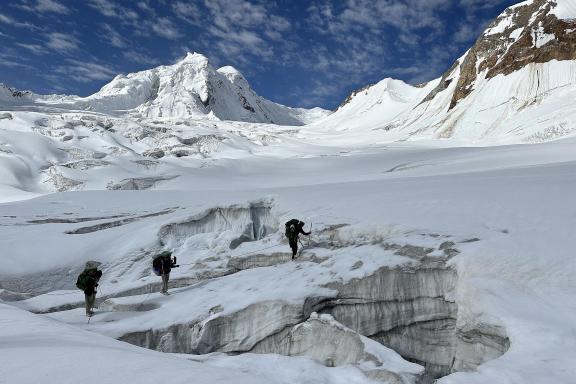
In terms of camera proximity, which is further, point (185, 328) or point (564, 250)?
point (185, 328)

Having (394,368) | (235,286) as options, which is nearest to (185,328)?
(235,286)

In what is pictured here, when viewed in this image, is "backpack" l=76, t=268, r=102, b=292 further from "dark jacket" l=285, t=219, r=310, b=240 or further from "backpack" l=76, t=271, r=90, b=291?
"dark jacket" l=285, t=219, r=310, b=240

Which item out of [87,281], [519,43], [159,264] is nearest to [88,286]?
[87,281]

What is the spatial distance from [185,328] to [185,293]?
79.9 inches

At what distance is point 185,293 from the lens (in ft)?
41.4

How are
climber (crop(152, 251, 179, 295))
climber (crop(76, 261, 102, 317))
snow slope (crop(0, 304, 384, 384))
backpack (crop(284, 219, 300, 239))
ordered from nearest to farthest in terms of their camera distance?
A: snow slope (crop(0, 304, 384, 384)) < climber (crop(76, 261, 102, 317)) < climber (crop(152, 251, 179, 295)) < backpack (crop(284, 219, 300, 239))

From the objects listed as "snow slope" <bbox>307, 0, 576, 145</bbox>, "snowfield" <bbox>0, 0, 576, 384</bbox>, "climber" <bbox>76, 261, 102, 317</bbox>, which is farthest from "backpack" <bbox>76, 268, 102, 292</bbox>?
"snow slope" <bbox>307, 0, 576, 145</bbox>

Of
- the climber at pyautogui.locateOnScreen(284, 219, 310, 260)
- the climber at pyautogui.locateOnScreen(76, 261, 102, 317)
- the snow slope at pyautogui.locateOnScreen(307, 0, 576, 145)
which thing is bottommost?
the climber at pyautogui.locateOnScreen(76, 261, 102, 317)

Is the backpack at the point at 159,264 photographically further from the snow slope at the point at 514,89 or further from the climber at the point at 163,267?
the snow slope at the point at 514,89

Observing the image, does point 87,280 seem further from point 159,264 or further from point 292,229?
point 292,229

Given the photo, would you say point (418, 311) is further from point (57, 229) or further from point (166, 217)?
point (57, 229)

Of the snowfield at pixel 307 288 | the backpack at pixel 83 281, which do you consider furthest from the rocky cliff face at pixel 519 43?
the backpack at pixel 83 281

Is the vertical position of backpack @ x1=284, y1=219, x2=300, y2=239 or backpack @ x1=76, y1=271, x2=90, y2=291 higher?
backpack @ x1=284, y1=219, x2=300, y2=239

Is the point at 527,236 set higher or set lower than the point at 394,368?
higher
